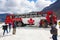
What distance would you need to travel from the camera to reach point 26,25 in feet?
112

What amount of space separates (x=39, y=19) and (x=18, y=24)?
3806 millimetres

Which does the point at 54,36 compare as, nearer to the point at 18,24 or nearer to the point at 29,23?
the point at 29,23

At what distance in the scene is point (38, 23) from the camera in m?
31.5

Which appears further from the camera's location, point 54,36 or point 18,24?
point 18,24

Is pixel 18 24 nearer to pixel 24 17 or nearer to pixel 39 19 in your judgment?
pixel 24 17

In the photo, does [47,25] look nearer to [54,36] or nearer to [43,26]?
[43,26]

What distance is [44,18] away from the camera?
31.3 meters

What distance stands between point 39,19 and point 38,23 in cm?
56

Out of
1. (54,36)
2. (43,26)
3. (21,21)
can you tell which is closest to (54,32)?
(54,36)

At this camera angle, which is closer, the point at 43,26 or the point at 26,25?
the point at 43,26

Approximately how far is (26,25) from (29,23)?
2.07 m

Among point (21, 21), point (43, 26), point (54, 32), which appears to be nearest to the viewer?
point (54, 32)

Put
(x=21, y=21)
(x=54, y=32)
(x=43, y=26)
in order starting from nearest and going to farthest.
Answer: (x=54, y=32) → (x=43, y=26) → (x=21, y=21)

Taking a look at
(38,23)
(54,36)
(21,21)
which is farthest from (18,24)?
(54,36)
